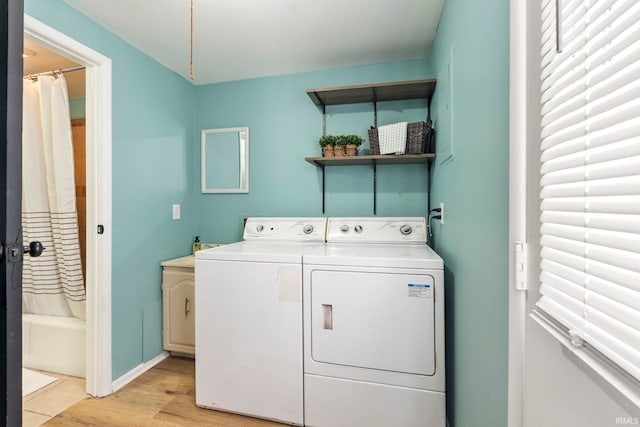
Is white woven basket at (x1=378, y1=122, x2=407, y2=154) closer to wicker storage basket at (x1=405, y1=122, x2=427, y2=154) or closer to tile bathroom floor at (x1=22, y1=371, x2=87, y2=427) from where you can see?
wicker storage basket at (x1=405, y1=122, x2=427, y2=154)

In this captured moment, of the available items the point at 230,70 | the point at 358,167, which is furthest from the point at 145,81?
the point at 358,167

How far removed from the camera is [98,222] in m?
1.86

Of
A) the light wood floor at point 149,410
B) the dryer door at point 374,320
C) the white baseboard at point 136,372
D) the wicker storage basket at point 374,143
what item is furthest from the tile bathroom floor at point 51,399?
the wicker storage basket at point 374,143

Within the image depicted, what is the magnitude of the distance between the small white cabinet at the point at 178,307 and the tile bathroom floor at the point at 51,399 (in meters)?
0.56

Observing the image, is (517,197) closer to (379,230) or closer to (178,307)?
(379,230)

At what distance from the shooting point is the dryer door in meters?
1.44

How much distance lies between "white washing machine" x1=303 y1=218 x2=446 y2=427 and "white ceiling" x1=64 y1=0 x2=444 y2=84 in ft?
4.69

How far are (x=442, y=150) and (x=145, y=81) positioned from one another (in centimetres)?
217

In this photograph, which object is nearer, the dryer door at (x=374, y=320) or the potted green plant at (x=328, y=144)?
the dryer door at (x=374, y=320)

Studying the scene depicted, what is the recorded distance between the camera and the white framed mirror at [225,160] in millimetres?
2595

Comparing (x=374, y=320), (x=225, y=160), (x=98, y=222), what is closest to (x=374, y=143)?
(x=374, y=320)

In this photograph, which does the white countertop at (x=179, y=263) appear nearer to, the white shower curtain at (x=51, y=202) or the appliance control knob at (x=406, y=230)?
the white shower curtain at (x=51, y=202)

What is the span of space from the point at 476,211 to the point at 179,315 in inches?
87.9

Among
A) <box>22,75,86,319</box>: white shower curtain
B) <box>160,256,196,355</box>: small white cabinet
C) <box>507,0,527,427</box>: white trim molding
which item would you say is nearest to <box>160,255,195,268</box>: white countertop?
<box>160,256,196,355</box>: small white cabinet
